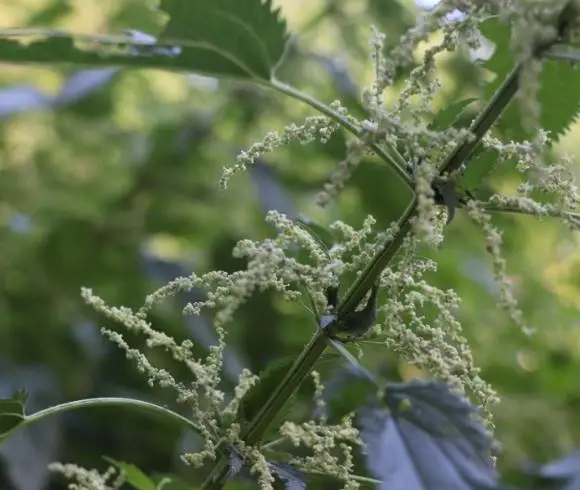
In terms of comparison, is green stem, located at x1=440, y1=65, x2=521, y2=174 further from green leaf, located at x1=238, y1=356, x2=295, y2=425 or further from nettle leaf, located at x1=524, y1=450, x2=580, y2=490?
nettle leaf, located at x1=524, y1=450, x2=580, y2=490

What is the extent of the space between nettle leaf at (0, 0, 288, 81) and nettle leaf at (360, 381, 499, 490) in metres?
0.14

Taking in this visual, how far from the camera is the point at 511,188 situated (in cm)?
103

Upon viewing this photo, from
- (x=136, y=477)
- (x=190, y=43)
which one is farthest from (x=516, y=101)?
(x=136, y=477)

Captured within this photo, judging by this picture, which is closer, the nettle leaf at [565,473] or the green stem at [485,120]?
the green stem at [485,120]

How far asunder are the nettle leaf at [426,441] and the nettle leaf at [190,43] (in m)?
0.14

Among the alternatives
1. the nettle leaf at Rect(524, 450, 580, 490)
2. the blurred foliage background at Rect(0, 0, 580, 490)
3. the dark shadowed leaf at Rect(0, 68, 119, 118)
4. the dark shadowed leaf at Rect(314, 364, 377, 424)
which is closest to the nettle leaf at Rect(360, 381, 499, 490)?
the dark shadowed leaf at Rect(314, 364, 377, 424)

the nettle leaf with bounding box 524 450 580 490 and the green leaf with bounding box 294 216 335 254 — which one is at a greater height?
the nettle leaf with bounding box 524 450 580 490

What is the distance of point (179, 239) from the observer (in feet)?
3.64

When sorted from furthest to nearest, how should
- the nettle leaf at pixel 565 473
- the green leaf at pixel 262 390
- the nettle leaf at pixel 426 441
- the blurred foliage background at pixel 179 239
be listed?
the blurred foliage background at pixel 179 239 < the nettle leaf at pixel 565 473 < the green leaf at pixel 262 390 < the nettle leaf at pixel 426 441

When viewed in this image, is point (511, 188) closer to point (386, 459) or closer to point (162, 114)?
point (162, 114)

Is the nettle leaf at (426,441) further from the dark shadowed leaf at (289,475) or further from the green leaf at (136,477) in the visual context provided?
the green leaf at (136,477)

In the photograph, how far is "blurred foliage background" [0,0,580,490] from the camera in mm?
876

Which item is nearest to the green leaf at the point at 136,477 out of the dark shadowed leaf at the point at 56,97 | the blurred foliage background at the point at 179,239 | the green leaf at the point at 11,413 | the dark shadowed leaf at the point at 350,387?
the green leaf at the point at 11,413

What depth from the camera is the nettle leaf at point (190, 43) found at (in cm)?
32
